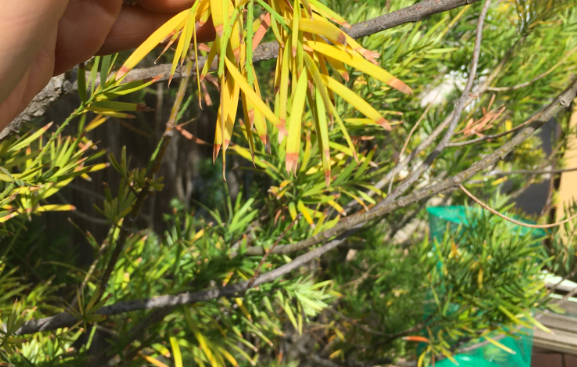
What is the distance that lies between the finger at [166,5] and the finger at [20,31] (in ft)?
0.18

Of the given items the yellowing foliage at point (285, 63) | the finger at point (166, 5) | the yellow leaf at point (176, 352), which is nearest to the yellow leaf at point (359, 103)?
the yellowing foliage at point (285, 63)

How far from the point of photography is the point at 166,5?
0.22m

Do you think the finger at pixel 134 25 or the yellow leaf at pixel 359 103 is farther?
the finger at pixel 134 25

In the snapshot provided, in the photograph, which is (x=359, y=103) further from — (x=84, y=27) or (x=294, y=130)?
(x=84, y=27)

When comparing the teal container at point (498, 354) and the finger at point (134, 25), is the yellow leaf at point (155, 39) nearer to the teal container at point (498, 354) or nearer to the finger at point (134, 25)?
the finger at point (134, 25)

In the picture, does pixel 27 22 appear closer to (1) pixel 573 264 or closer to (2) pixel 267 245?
(2) pixel 267 245

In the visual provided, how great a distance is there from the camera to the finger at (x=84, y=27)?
Answer: 0.78ft

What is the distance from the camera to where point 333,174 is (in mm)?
420

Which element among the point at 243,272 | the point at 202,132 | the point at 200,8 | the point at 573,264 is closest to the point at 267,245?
the point at 243,272

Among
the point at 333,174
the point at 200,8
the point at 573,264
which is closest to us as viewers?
the point at 200,8

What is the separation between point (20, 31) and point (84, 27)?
0.08m

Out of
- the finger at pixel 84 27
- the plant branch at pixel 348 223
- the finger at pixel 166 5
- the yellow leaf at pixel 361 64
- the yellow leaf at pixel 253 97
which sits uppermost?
the finger at pixel 166 5

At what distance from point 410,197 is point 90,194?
2.17ft

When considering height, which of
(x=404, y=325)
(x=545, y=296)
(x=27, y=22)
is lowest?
(x=404, y=325)
